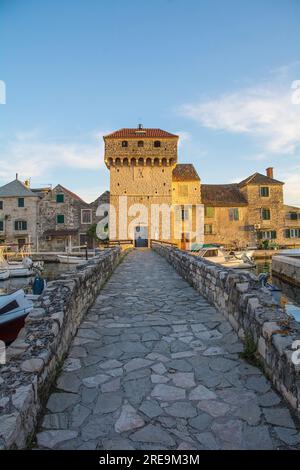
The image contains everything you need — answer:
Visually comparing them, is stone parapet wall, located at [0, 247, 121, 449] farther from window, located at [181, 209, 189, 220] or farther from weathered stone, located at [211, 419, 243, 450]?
window, located at [181, 209, 189, 220]

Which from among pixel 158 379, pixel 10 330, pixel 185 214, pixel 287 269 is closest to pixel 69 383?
pixel 158 379

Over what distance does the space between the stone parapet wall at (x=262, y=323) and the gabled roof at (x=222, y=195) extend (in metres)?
35.0

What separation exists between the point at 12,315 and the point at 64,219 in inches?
1285

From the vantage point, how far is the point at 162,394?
3186 millimetres

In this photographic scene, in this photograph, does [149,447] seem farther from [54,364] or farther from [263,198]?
[263,198]

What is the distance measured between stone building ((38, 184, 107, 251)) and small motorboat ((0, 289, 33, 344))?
30968 mm

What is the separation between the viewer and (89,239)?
128 ft

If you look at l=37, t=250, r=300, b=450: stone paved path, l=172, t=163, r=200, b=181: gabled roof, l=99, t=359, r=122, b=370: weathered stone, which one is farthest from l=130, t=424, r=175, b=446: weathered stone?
l=172, t=163, r=200, b=181: gabled roof

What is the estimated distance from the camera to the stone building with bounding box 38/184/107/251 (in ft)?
128

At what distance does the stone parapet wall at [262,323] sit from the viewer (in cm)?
287

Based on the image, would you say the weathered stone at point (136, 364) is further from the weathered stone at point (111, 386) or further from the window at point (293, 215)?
the window at point (293, 215)

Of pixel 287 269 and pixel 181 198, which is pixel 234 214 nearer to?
pixel 181 198

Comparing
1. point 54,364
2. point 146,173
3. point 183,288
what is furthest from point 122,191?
point 54,364
